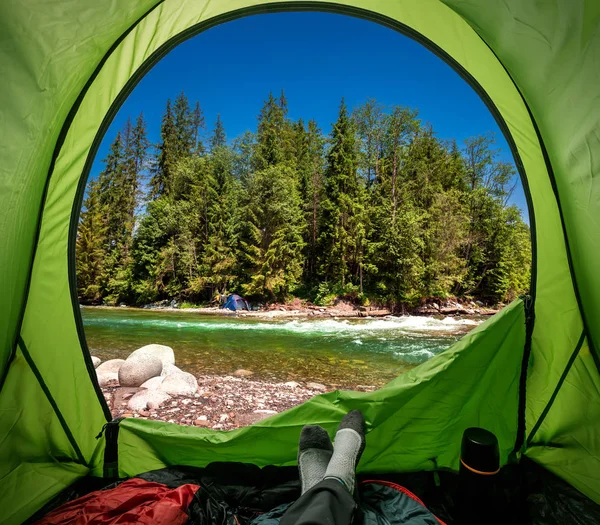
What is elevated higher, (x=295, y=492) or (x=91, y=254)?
(x=91, y=254)

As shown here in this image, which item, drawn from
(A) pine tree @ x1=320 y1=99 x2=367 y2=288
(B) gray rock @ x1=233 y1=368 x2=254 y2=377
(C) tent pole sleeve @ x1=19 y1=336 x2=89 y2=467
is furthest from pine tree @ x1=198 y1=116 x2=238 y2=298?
(C) tent pole sleeve @ x1=19 y1=336 x2=89 y2=467

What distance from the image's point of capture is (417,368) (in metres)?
1.42

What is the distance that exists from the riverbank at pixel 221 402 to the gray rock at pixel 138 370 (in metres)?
0.13

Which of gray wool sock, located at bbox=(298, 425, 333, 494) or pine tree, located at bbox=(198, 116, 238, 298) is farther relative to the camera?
pine tree, located at bbox=(198, 116, 238, 298)

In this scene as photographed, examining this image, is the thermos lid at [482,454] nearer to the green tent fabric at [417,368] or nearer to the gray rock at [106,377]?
the green tent fabric at [417,368]

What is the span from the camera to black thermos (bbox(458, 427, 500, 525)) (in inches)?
40.0

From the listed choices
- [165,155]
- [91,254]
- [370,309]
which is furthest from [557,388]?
[165,155]

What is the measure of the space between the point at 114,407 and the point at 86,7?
4.29 m

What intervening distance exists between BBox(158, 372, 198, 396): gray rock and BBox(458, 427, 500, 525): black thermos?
4.08 metres

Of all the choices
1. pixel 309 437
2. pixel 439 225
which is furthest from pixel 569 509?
pixel 439 225

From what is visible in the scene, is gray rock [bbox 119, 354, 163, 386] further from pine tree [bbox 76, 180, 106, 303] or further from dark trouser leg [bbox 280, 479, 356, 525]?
pine tree [bbox 76, 180, 106, 303]

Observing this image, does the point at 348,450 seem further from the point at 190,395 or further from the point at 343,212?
the point at 343,212

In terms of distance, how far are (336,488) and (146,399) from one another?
3.86 metres

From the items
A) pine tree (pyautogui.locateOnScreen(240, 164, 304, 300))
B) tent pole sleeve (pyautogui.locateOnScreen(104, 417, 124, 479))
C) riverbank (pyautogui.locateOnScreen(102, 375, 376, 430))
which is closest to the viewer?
tent pole sleeve (pyautogui.locateOnScreen(104, 417, 124, 479))
